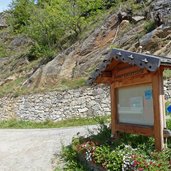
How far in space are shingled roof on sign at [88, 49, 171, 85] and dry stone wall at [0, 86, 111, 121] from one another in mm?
8025

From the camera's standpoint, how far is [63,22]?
23.9 m

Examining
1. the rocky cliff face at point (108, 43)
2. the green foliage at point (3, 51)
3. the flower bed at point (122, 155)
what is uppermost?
the green foliage at point (3, 51)

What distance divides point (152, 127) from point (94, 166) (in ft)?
4.72

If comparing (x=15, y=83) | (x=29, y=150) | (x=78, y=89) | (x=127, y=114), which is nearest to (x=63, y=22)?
(x=15, y=83)

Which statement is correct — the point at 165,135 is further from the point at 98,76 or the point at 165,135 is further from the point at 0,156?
the point at 0,156

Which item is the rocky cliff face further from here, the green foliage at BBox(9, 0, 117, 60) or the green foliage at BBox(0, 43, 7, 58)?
the green foliage at BBox(0, 43, 7, 58)

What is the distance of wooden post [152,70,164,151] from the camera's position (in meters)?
5.55

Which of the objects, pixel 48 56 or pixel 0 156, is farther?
pixel 48 56

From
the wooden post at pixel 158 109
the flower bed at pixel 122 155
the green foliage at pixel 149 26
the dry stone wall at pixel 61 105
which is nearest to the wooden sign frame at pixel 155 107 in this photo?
the wooden post at pixel 158 109

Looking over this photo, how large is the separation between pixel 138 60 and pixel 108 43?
14722mm

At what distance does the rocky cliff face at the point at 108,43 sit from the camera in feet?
53.6

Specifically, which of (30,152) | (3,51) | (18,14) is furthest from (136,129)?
(18,14)

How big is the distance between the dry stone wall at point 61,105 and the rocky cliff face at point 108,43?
9.13 ft

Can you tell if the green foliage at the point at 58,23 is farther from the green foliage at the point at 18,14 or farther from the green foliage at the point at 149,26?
the green foliage at the point at 18,14
